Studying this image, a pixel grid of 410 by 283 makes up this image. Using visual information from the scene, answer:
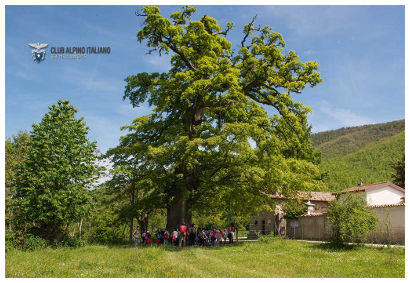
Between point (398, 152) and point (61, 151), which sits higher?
point (398, 152)

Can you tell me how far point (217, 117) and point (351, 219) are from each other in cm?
1247

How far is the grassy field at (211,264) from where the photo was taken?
13969mm

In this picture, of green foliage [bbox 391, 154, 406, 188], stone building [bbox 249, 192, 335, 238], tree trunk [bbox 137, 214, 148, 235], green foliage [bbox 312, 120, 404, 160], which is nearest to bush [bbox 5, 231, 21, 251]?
tree trunk [bbox 137, 214, 148, 235]

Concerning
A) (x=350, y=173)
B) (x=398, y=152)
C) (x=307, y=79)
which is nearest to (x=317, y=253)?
(x=307, y=79)

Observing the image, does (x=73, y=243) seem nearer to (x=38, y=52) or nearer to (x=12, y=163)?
(x=12, y=163)

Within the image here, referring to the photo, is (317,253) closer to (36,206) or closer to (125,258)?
(125,258)

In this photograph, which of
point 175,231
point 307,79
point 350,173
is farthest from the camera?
point 350,173

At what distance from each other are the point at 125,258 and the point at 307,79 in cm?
1827

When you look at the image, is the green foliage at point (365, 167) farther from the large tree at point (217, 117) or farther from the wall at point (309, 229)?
the large tree at point (217, 117)

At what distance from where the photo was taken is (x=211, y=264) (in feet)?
55.2

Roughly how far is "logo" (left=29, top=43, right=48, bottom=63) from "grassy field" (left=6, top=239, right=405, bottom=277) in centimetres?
1009

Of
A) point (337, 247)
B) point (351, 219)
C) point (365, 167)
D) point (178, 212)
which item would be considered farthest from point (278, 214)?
point (365, 167)

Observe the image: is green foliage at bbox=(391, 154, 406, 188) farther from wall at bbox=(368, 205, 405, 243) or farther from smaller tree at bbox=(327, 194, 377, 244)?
smaller tree at bbox=(327, 194, 377, 244)

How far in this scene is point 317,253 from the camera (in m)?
20.5
